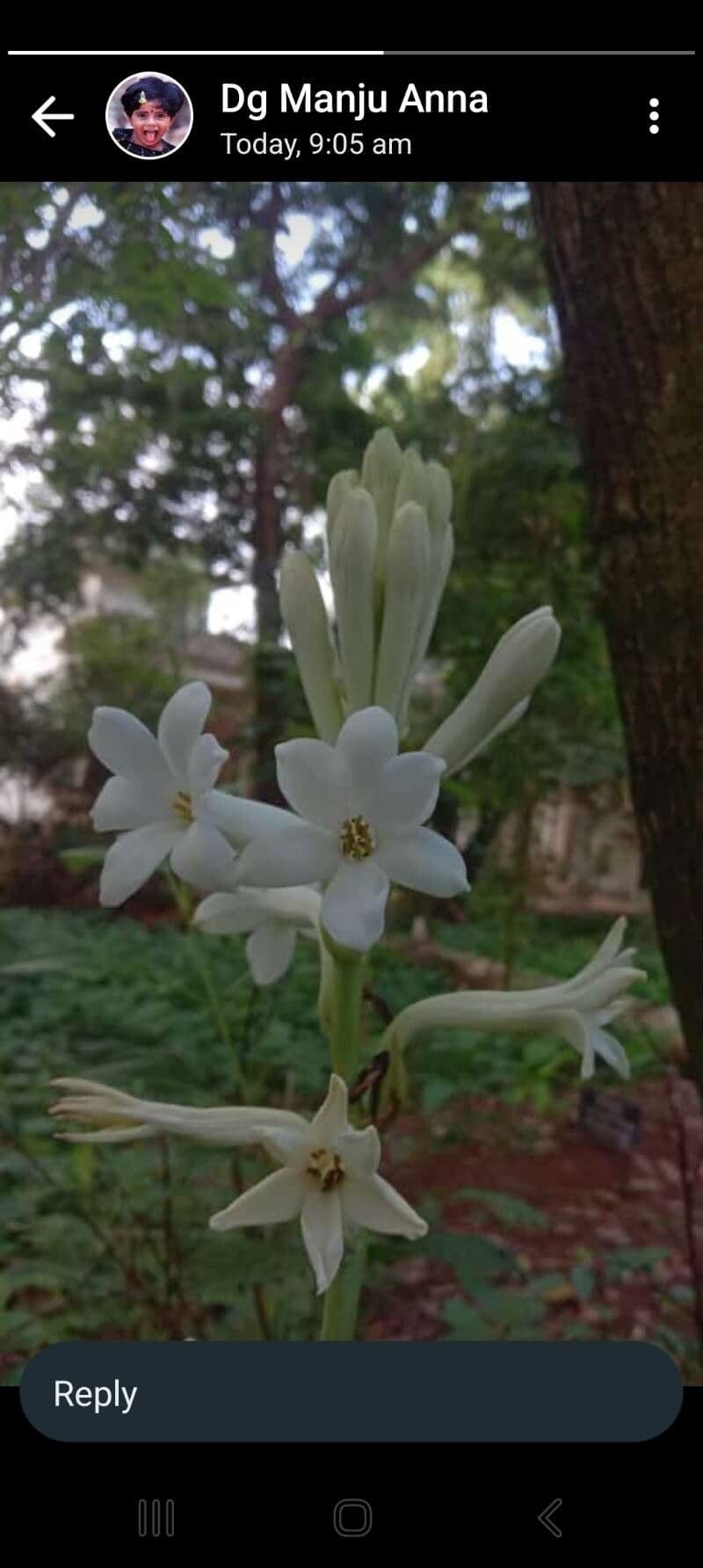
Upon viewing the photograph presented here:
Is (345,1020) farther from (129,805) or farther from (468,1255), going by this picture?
(468,1255)

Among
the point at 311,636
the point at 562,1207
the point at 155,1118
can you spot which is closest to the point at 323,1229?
the point at 155,1118

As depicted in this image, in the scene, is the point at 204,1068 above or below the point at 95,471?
below

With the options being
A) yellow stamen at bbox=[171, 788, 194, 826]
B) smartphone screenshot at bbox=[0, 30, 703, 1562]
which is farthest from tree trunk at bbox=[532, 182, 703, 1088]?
yellow stamen at bbox=[171, 788, 194, 826]

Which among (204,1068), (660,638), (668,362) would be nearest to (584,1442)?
(204,1068)
